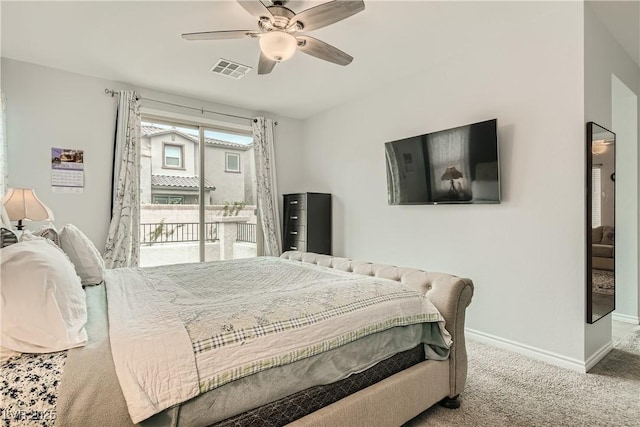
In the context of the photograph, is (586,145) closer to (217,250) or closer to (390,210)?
(390,210)

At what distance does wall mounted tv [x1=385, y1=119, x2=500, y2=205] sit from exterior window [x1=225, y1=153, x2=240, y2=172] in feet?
7.71

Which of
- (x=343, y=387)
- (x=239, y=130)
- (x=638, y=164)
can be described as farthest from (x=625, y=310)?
(x=239, y=130)

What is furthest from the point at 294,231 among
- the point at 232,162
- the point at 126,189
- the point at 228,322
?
the point at 228,322

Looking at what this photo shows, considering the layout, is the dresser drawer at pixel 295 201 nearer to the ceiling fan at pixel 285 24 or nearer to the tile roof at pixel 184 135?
the tile roof at pixel 184 135

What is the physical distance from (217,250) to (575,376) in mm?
4105

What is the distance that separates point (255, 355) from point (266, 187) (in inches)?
148

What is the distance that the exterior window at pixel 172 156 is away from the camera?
4.39 meters

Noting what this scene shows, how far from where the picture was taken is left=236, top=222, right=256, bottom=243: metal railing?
4.95 m

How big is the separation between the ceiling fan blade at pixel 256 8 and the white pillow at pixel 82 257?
1902mm

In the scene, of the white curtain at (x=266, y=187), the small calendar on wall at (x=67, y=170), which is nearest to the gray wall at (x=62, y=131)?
the small calendar on wall at (x=67, y=170)

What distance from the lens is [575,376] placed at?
7.64ft

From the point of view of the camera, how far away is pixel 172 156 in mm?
4445

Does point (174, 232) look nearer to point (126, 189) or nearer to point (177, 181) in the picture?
point (177, 181)

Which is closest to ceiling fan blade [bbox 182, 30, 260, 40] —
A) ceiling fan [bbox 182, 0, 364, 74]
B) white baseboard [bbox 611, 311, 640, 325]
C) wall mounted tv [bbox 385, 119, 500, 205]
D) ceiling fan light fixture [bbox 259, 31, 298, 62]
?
ceiling fan [bbox 182, 0, 364, 74]
